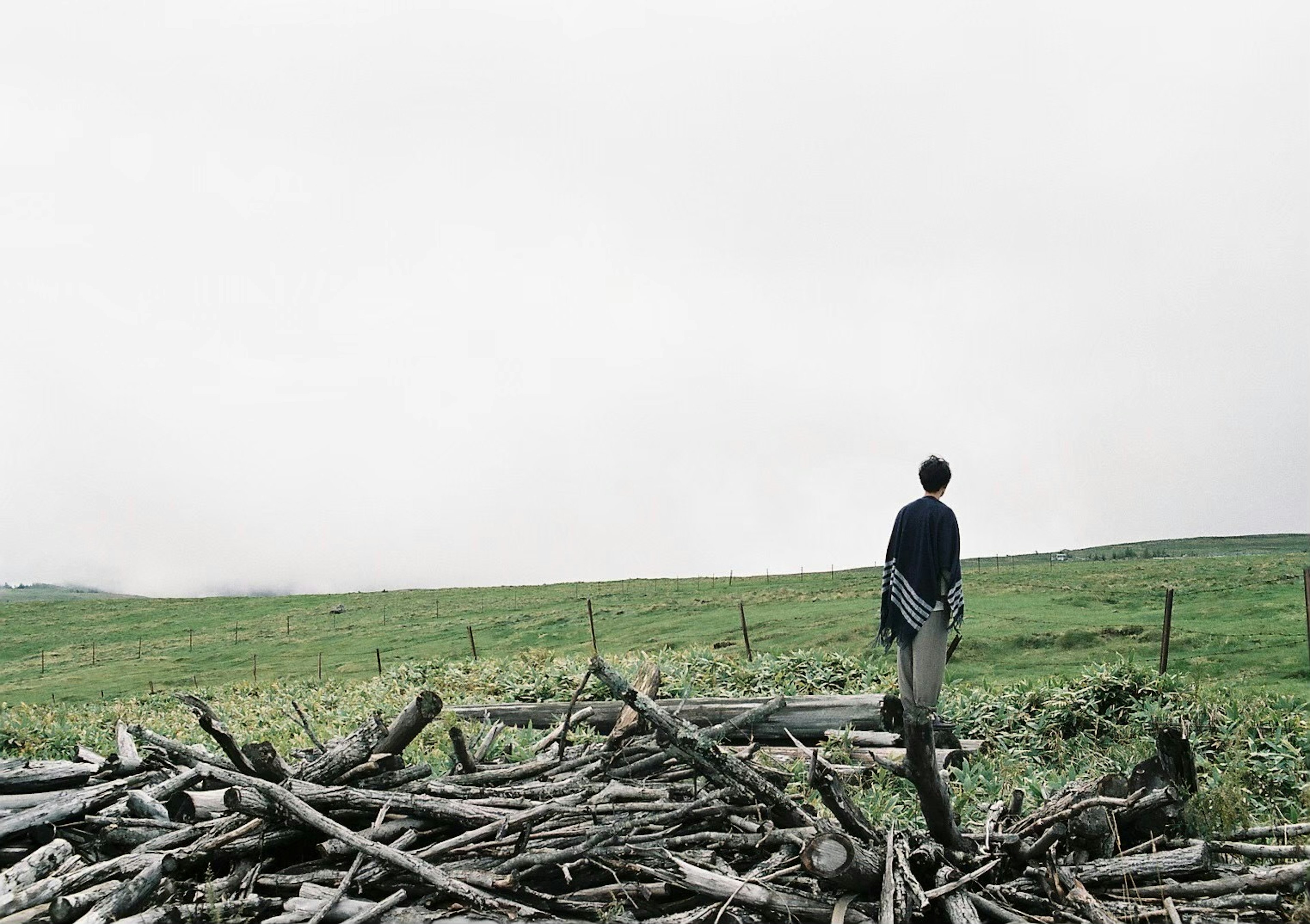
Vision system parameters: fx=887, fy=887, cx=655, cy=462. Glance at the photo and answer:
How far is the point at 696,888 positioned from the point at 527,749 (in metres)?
3.61

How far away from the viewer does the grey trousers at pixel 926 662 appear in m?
9.12

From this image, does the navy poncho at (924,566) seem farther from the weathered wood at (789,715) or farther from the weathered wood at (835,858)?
the weathered wood at (835,858)

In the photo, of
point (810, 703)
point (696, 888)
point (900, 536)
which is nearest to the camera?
point (696, 888)

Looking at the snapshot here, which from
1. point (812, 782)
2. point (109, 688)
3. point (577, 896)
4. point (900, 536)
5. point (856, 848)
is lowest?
point (109, 688)

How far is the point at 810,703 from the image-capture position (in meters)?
10.5

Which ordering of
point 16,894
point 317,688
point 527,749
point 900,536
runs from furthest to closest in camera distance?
point 317,688 < point 900,536 < point 527,749 < point 16,894

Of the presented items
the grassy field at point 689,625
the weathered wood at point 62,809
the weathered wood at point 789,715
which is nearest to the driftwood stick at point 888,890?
the weathered wood at point 789,715

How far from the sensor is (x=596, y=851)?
5.51 m

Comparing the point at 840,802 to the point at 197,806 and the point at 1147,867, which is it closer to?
the point at 1147,867

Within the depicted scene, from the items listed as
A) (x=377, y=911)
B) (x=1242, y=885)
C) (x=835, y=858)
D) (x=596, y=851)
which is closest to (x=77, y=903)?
(x=377, y=911)

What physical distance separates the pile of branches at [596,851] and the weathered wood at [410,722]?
2cm

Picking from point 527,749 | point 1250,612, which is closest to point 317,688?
point 527,749

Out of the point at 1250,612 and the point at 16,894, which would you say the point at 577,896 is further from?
the point at 1250,612

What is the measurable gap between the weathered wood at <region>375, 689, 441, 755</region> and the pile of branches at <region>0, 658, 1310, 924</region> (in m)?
0.02
